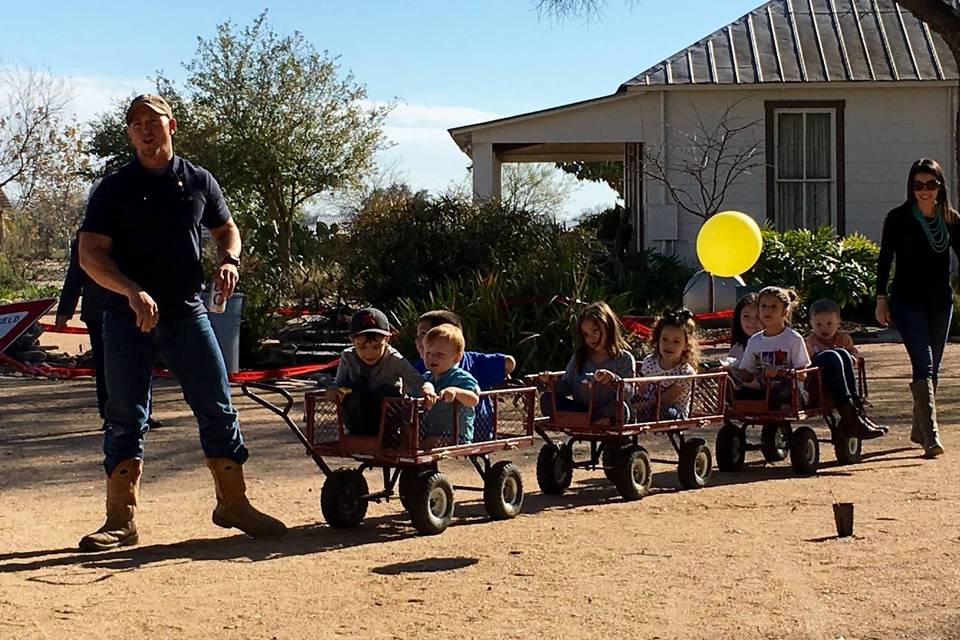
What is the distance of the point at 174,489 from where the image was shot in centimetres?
891

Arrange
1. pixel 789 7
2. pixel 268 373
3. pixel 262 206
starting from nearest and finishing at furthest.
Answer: pixel 268 373 < pixel 789 7 < pixel 262 206

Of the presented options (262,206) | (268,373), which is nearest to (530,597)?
(268,373)

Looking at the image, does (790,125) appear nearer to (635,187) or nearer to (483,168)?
(635,187)

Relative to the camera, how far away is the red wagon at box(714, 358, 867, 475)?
9.28 m

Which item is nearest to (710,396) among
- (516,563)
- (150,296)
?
(516,563)

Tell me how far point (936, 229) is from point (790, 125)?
41.4 ft

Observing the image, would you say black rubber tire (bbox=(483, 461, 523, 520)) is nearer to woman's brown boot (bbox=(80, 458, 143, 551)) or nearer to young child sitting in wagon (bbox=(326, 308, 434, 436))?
young child sitting in wagon (bbox=(326, 308, 434, 436))

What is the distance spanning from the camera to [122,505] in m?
7.02

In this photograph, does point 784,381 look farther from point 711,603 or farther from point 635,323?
point 635,323

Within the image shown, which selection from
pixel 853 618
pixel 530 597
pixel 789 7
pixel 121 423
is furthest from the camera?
pixel 789 7

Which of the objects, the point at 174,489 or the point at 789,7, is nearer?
the point at 174,489

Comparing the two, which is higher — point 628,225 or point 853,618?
point 628,225

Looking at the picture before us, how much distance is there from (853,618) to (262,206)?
2929cm

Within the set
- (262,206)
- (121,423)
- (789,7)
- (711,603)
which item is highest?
(789,7)
